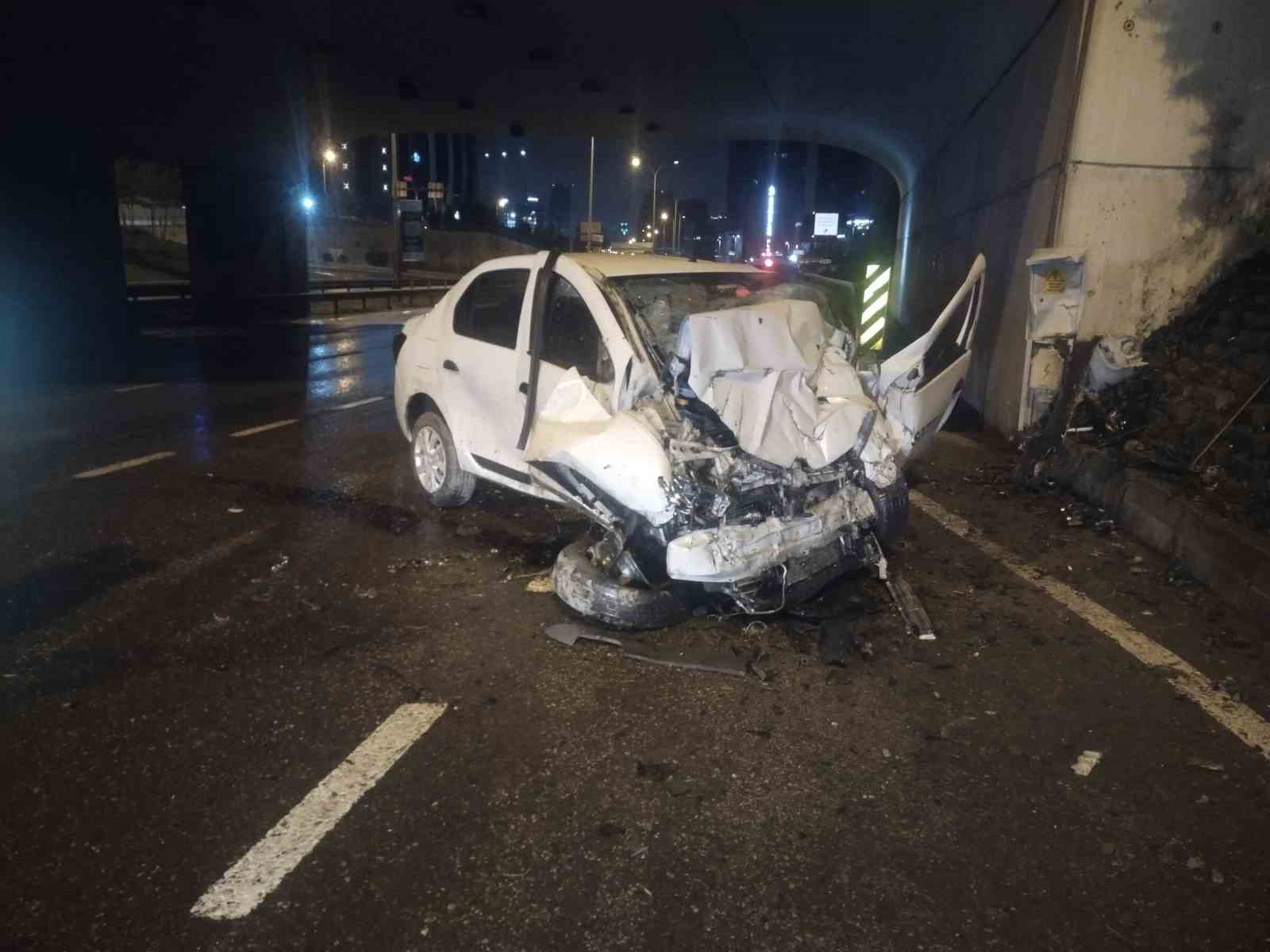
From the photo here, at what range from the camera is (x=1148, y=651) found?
423cm

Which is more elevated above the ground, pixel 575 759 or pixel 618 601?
pixel 618 601

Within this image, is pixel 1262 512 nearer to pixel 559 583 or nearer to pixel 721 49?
pixel 559 583

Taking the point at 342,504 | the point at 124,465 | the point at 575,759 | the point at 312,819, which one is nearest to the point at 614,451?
the point at 575,759

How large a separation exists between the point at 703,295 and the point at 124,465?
5.43 m

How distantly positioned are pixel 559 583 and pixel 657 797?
5.39 ft

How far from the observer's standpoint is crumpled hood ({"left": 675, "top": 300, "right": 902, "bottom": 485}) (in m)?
4.16

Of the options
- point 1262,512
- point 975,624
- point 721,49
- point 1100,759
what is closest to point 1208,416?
point 1262,512

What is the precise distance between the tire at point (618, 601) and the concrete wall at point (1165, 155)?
237 inches

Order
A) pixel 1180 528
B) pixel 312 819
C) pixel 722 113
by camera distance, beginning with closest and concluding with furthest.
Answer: pixel 312 819 → pixel 1180 528 → pixel 722 113

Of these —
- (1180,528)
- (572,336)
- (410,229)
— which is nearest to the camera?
(572,336)

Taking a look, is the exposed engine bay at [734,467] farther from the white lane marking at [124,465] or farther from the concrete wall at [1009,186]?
the concrete wall at [1009,186]

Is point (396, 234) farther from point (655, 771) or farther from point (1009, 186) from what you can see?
point (655, 771)

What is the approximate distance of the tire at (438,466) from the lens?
5.97 meters

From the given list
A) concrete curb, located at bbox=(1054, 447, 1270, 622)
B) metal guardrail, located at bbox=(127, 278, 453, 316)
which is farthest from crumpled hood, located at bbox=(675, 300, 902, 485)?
metal guardrail, located at bbox=(127, 278, 453, 316)
